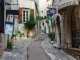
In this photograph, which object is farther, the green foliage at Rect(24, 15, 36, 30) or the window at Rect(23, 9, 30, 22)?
the window at Rect(23, 9, 30, 22)

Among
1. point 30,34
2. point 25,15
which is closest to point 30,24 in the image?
point 30,34

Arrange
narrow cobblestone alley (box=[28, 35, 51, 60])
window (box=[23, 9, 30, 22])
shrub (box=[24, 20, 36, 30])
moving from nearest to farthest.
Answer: narrow cobblestone alley (box=[28, 35, 51, 60])
shrub (box=[24, 20, 36, 30])
window (box=[23, 9, 30, 22])

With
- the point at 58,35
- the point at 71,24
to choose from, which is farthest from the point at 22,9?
the point at 71,24

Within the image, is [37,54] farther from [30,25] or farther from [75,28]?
[30,25]

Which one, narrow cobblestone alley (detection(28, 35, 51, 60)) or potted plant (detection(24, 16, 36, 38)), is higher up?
potted plant (detection(24, 16, 36, 38))

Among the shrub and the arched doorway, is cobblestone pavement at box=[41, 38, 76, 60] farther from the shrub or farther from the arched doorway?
the shrub

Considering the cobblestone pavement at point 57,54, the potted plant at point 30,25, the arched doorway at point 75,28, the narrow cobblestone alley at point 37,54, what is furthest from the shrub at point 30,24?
the arched doorway at point 75,28

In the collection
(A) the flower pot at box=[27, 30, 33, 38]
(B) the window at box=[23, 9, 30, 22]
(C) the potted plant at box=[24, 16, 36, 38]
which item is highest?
(B) the window at box=[23, 9, 30, 22]

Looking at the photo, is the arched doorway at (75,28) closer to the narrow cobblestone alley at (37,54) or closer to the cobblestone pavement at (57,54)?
the cobblestone pavement at (57,54)

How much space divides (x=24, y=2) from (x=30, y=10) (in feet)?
4.91

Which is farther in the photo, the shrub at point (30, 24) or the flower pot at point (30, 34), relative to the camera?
the flower pot at point (30, 34)

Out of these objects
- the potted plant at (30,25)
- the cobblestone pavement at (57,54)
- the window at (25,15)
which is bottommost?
the cobblestone pavement at (57,54)

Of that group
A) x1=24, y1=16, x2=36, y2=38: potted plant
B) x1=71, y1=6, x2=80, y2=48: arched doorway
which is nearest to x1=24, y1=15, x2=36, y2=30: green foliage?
x1=24, y1=16, x2=36, y2=38: potted plant

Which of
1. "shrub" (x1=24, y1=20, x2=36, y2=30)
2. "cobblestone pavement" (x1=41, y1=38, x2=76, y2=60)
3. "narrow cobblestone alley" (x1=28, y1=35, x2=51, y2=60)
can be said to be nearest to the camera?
"narrow cobblestone alley" (x1=28, y1=35, x2=51, y2=60)
